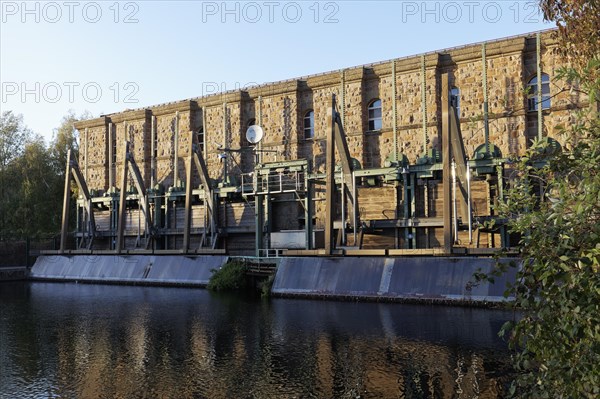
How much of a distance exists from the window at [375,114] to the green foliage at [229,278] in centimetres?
1118

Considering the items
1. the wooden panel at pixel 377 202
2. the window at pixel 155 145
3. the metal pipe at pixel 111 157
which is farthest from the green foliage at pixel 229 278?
the metal pipe at pixel 111 157

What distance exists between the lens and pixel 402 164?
26.9 meters

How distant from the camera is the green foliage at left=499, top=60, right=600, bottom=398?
12.3ft

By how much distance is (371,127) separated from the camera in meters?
32.2

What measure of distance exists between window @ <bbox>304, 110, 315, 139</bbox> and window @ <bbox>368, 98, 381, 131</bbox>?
374 cm

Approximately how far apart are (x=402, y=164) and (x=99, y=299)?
15442 mm

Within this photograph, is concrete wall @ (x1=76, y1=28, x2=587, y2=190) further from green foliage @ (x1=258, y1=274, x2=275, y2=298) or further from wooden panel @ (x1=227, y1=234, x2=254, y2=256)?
green foliage @ (x1=258, y1=274, x2=275, y2=298)

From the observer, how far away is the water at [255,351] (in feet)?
34.1

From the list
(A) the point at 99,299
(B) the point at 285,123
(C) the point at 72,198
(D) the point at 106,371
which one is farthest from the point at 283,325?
(C) the point at 72,198

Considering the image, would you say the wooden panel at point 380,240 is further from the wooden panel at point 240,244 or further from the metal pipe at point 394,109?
the wooden panel at point 240,244

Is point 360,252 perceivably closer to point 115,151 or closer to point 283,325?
point 283,325

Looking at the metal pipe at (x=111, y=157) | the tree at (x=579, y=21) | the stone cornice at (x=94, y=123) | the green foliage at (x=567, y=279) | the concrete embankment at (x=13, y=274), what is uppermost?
the stone cornice at (x=94, y=123)

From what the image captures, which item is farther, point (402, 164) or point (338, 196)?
point (338, 196)

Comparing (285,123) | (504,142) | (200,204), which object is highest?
(285,123)
